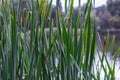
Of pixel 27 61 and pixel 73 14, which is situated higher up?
pixel 73 14

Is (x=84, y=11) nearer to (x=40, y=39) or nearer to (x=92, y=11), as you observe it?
(x=92, y=11)

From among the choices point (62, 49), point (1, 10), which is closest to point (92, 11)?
point (62, 49)

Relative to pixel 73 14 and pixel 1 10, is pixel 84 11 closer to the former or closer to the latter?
pixel 73 14

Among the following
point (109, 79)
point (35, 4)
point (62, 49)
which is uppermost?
point (35, 4)

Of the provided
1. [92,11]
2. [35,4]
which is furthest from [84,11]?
[35,4]

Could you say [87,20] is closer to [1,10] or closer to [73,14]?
[73,14]

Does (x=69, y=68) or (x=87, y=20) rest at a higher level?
(x=87, y=20)

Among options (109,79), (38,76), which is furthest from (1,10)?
(109,79)
